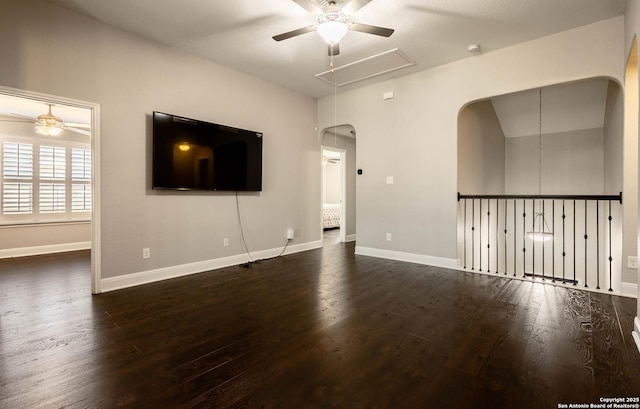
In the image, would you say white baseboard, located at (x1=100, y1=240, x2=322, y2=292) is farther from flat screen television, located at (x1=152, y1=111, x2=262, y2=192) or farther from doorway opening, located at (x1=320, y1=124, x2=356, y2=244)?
doorway opening, located at (x1=320, y1=124, x2=356, y2=244)

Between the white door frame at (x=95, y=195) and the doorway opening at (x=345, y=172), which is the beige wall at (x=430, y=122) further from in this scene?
the white door frame at (x=95, y=195)

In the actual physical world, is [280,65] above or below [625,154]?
above

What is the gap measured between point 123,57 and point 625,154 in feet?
18.8

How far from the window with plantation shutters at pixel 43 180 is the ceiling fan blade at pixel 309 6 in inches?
240

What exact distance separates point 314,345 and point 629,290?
344 cm

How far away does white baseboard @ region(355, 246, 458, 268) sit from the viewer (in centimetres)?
438

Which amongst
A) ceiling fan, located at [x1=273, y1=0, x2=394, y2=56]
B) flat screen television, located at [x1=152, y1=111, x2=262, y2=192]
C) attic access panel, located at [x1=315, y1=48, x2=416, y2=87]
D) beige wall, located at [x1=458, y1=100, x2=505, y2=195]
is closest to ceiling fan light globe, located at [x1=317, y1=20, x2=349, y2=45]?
ceiling fan, located at [x1=273, y1=0, x2=394, y2=56]

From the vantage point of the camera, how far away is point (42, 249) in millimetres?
5504

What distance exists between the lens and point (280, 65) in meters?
4.34

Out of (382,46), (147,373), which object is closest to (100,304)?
(147,373)

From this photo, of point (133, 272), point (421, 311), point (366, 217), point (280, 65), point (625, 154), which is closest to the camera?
point (421, 311)

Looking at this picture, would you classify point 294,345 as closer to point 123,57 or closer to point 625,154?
point 123,57

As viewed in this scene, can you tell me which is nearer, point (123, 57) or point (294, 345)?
point (294, 345)

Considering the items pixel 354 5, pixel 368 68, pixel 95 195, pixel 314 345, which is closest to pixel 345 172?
pixel 368 68
